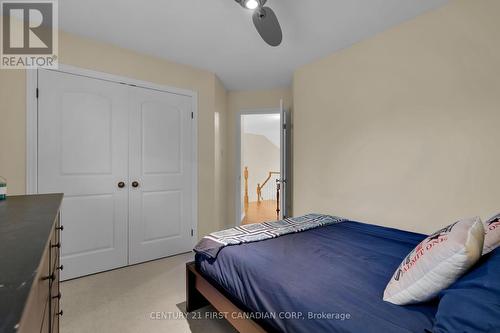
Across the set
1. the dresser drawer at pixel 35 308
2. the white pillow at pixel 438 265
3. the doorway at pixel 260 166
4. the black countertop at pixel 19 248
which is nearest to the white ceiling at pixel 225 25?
the black countertop at pixel 19 248

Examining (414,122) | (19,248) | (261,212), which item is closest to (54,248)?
(19,248)

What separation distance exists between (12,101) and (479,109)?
374 cm

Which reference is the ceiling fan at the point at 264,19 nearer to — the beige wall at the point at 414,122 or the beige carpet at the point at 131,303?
the beige wall at the point at 414,122

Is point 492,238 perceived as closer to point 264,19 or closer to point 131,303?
point 264,19

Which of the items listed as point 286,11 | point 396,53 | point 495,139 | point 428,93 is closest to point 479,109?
point 495,139

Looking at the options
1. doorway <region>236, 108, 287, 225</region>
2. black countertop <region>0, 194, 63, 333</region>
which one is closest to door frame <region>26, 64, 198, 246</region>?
black countertop <region>0, 194, 63, 333</region>

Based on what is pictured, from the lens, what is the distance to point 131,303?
6.32ft

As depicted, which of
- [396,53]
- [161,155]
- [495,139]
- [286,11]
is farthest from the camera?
[161,155]

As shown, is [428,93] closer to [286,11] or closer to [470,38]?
[470,38]

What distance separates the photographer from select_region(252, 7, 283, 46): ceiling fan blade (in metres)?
1.53

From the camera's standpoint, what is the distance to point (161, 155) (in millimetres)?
2830

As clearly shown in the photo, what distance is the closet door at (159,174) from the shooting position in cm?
267

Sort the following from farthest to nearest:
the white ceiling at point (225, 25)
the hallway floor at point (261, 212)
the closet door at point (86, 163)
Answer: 1. the hallway floor at point (261, 212)
2. the closet door at point (86, 163)
3. the white ceiling at point (225, 25)

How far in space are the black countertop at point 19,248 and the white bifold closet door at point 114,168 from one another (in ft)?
3.60
